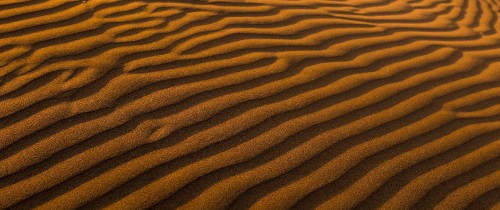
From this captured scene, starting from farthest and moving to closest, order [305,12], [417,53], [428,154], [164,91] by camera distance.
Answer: [305,12], [417,53], [164,91], [428,154]

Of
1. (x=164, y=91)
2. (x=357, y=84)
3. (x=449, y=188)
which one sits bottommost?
(x=449, y=188)

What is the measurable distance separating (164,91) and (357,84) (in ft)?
3.63

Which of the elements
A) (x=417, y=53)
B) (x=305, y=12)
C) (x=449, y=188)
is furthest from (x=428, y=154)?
(x=305, y=12)

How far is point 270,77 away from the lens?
7.80 feet

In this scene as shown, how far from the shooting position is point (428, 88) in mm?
2494

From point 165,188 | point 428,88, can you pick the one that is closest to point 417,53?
point 428,88

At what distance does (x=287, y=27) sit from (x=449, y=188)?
157cm

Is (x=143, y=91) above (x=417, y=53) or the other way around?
above

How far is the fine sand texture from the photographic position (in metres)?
1.71

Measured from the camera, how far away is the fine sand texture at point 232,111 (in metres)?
1.71

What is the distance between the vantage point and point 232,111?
2.08 meters

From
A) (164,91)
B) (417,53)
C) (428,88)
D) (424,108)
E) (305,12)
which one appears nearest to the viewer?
(164,91)

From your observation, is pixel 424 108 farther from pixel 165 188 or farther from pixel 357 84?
pixel 165 188

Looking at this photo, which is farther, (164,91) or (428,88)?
(428,88)
